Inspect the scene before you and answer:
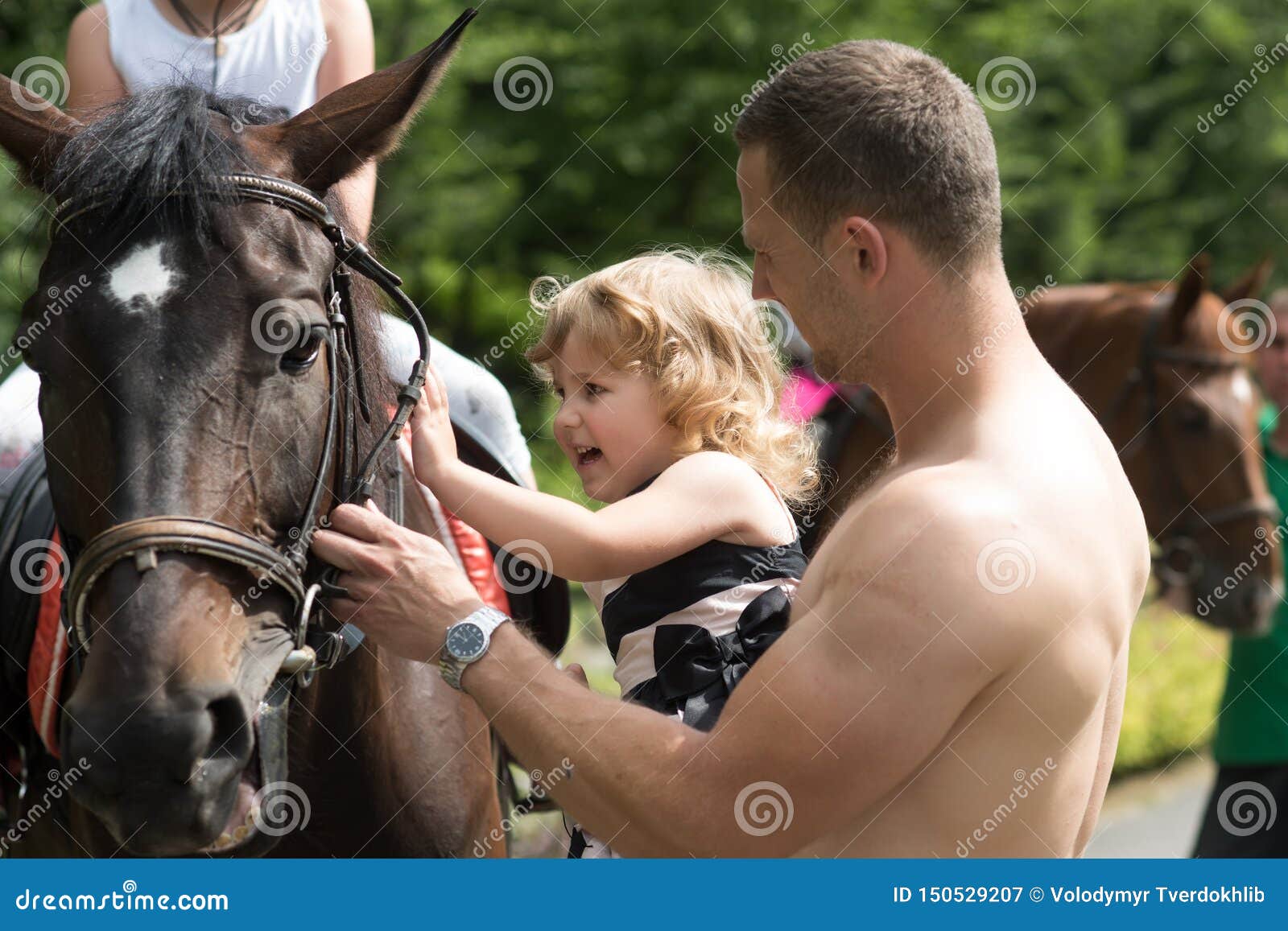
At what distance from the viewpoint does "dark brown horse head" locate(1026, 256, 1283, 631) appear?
19.4 feet

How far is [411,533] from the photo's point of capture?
7.36 ft

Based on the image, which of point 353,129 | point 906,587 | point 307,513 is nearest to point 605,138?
point 353,129

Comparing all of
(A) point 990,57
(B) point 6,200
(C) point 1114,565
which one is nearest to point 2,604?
(C) point 1114,565

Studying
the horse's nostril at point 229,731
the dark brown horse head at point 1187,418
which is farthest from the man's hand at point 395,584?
the dark brown horse head at point 1187,418

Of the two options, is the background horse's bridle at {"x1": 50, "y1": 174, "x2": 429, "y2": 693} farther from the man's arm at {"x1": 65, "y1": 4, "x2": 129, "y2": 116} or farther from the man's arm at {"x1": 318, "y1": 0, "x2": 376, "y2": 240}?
the man's arm at {"x1": 65, "y1": 4, "x2": 129, "y2": 116}

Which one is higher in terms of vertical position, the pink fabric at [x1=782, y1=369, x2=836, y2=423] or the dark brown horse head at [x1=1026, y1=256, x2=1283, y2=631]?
the dark brown horse head at [x1=1026, y1=256, x2=1283, y2=631]

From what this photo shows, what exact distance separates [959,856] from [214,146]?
1.77 metres

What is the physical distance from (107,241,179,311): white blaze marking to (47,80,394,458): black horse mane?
6 cm

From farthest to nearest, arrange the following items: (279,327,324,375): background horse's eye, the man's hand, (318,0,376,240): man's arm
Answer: (318,0,376,240): man's arm, (279,327,324,375): background horse's eye, the man's hand

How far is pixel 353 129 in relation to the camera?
2500 mm

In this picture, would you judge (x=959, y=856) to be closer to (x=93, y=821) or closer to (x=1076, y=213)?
(x=93, y=821)

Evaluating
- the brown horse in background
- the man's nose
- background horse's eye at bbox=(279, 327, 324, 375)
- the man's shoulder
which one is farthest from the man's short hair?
the brown horse in background

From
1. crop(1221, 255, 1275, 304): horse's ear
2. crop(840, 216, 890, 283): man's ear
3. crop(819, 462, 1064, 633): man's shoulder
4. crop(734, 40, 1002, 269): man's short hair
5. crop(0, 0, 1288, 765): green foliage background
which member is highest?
crop(1221, 255, 1275, 304): horse's ear

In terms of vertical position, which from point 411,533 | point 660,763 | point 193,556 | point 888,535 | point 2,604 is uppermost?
point 888,535
